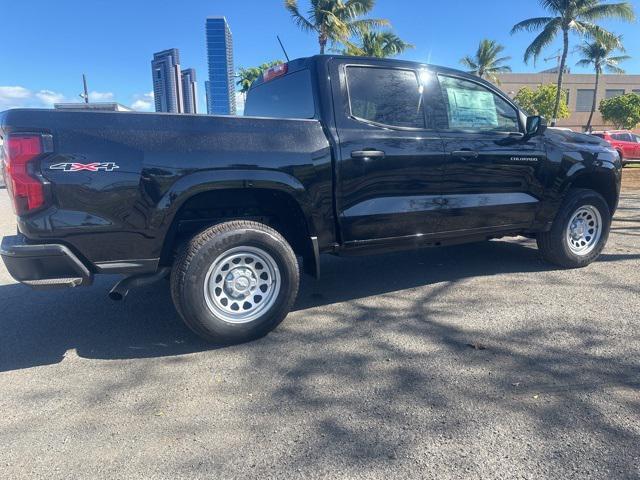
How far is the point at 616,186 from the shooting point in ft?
16.4

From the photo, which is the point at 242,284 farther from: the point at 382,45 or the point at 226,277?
the point at 382,45

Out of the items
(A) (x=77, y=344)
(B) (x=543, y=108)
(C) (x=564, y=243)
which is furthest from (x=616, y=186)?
(B) (x=543, y=108)

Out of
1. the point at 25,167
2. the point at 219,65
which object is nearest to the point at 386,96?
the point at 25,167

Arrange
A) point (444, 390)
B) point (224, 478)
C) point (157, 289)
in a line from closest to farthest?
point (224, 478) → point (444, 390) → point (157, 289)

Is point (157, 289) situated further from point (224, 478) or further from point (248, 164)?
point (224, 478)

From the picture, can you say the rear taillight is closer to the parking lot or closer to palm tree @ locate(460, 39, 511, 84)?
the parking lot

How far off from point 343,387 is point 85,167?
1974 millimetres

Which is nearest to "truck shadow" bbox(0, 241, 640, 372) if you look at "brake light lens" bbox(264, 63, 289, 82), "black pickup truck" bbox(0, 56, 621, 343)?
"black pickup truck" bbox(0, 56, 621, 343)

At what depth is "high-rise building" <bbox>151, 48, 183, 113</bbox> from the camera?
A: 13350mm

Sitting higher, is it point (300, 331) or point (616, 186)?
point (616, 186)


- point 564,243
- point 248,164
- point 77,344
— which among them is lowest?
point 77,344

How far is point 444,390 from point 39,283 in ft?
8.09

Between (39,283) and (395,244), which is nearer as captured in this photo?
(39,283)

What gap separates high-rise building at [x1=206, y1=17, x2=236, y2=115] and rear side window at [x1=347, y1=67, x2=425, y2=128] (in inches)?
833
